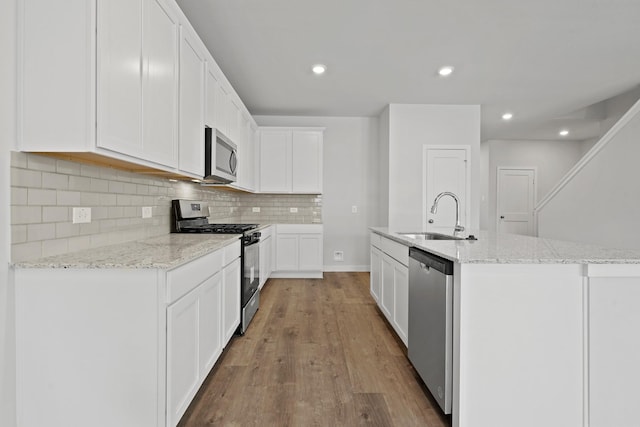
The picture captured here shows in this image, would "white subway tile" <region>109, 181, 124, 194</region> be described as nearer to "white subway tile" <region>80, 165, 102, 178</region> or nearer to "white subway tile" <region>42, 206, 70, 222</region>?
"white subway tile" <region>80, 165, 102, 178</region>

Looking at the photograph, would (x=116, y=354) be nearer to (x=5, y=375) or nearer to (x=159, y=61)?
(x=5, y=375)

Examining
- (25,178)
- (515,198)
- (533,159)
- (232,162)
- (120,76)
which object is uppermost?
(533,159)

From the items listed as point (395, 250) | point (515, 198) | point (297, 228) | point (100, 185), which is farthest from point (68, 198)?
point (515, 198)

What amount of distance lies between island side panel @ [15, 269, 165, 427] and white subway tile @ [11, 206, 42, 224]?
0.71 ft

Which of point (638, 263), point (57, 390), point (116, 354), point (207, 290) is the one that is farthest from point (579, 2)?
point (57, 390)

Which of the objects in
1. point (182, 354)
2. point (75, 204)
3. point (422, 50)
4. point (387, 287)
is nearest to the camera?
point (182, 354)

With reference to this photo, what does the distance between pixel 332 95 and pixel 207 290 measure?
3.45m

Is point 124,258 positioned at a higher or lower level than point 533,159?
lower

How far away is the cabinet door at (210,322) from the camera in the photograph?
1.90 metres

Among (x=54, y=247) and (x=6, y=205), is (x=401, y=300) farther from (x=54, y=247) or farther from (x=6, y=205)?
(x=6, y=205)

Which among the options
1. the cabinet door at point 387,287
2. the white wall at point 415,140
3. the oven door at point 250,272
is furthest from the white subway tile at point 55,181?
the white wall at point 415,140

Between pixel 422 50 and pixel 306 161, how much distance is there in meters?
2.40

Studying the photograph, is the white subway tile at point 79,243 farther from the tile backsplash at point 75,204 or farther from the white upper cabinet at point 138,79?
the white upper cabinet at point 138,79

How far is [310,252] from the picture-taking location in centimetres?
509
